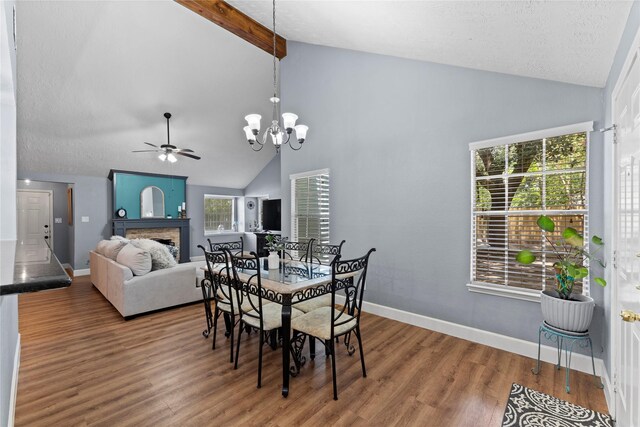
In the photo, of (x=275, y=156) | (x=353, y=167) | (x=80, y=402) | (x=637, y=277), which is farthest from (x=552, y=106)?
(x=275, y=156)

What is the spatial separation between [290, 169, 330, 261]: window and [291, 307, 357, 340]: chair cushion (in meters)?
2.02

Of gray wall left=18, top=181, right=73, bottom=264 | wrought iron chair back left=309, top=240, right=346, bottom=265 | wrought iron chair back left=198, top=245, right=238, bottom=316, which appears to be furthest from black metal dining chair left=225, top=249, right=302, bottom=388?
gray wall left=18, top=181, right=73, bottom=264

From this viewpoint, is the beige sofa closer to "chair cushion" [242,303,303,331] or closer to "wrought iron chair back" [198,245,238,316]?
"wrought iron chair back" [198,245,238,316]

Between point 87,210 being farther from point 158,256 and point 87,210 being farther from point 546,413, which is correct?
point 546,413

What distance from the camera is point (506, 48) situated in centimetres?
213

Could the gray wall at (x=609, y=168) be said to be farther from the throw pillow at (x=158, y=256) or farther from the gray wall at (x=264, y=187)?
the gray wall at (x=264, y=187)

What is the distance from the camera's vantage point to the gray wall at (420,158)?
2693 mm

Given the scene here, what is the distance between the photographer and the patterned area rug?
6.18 ft

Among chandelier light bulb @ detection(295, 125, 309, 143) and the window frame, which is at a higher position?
chandelier light bulb @ detection(295, 125, 309, 143)

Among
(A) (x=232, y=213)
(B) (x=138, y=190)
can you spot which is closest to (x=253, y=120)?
Result: (B) (x=138, y=190)

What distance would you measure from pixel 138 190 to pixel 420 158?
659 cm

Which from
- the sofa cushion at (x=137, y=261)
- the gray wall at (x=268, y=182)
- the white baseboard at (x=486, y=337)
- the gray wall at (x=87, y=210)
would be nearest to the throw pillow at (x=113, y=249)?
the sofa cushion at (x=137, y=261)

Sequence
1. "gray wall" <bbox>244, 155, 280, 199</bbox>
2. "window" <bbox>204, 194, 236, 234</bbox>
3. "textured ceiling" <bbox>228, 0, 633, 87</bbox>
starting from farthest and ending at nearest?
"window" <bbox>204, 194, 236, 234</bbox> → "gray wall" <bbox>244, 155, 280, 199</bbox> → "textured ceiling" <bbox>228, 0, 633, 87</bbox>

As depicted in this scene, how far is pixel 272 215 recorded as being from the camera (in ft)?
25.3
